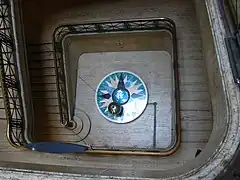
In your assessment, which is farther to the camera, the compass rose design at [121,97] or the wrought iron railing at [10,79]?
the compass rose design at [121,97]

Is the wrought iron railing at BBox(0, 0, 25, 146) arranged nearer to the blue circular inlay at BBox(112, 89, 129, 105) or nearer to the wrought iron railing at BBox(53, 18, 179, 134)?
the wrought iron railing at BBox(53, 18, 179, 134)

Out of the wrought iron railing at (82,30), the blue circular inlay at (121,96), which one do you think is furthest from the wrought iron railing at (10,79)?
the blue circular inlay at (121,96)

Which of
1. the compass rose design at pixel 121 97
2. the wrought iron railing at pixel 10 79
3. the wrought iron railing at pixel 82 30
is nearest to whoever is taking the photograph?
the wrought iron railing at pixel 10 79

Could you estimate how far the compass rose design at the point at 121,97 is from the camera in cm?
655

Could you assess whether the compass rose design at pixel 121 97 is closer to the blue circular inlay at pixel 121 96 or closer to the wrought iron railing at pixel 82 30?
the blue circular inlay at pixel 121 96

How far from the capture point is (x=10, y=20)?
16.9 feet

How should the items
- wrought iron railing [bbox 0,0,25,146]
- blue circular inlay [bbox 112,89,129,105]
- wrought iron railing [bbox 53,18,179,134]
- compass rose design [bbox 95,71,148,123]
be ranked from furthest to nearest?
blue circular inlay [bbox 112,89,129,105] → compass rose design [bbox 95,71,148,123] → wrought iron railing [bbox 53,18,179,134] → wrought iron railing [bbox 0,0,25,146]

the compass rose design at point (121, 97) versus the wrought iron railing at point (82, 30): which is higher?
the wrought iron railing at point (82, 30)

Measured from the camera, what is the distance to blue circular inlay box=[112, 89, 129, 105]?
21.9ft

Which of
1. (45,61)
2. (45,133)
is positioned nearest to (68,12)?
(45,61)

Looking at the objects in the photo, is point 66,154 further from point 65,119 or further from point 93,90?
point 93,90

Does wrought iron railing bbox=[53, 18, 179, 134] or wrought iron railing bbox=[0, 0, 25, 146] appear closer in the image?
wrought iron railing bbox=[0, 0, 25, 146]

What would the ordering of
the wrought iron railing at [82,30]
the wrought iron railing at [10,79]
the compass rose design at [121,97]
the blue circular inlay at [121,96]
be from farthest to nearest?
the blue circular inlay at [121,96], the compass rose design at [121,97], the wrought iron railing at [82,30], the wrought iron railing at [10,79]

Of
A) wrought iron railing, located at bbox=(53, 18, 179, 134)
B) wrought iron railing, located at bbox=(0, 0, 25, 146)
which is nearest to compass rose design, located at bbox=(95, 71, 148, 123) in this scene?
wrought iron railing, located at bbox=(53, 18, 179, 134)
